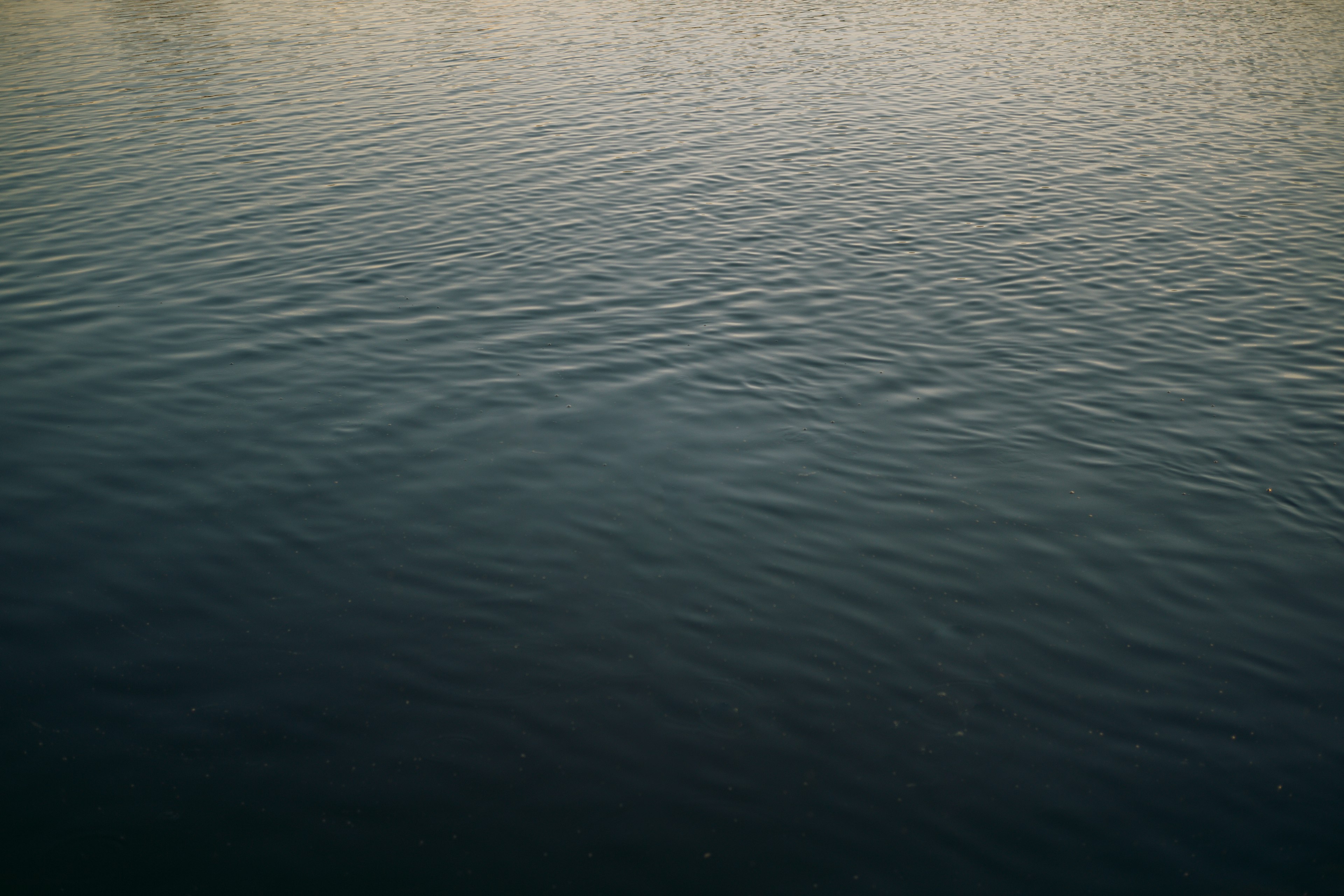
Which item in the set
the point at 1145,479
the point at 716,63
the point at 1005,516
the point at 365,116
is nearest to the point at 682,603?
the point at 1005,516

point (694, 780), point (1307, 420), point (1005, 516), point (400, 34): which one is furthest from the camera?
point (400, 34)

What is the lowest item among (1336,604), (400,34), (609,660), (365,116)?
(1336,604)

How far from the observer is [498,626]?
10.3m

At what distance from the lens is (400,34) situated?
43.6 metres

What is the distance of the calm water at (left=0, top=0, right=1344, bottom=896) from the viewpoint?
8.09 m

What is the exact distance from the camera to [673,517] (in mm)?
12188

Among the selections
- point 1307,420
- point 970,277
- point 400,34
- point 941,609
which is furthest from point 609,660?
point 400,34

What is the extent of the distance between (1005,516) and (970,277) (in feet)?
27.0

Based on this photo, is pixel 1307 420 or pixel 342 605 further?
pixel 1307 420

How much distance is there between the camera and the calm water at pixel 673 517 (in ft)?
26.6

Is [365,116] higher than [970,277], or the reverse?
[365,116]

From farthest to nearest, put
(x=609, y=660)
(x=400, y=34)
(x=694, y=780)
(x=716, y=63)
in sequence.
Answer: (x=400, y=34) < (x=716, y=63) < (x=609, y=660) < (x=694, y=780)

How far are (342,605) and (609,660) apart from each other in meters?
3.04

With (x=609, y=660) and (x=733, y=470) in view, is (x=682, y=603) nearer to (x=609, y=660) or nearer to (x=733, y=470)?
(x=609, y=660)
